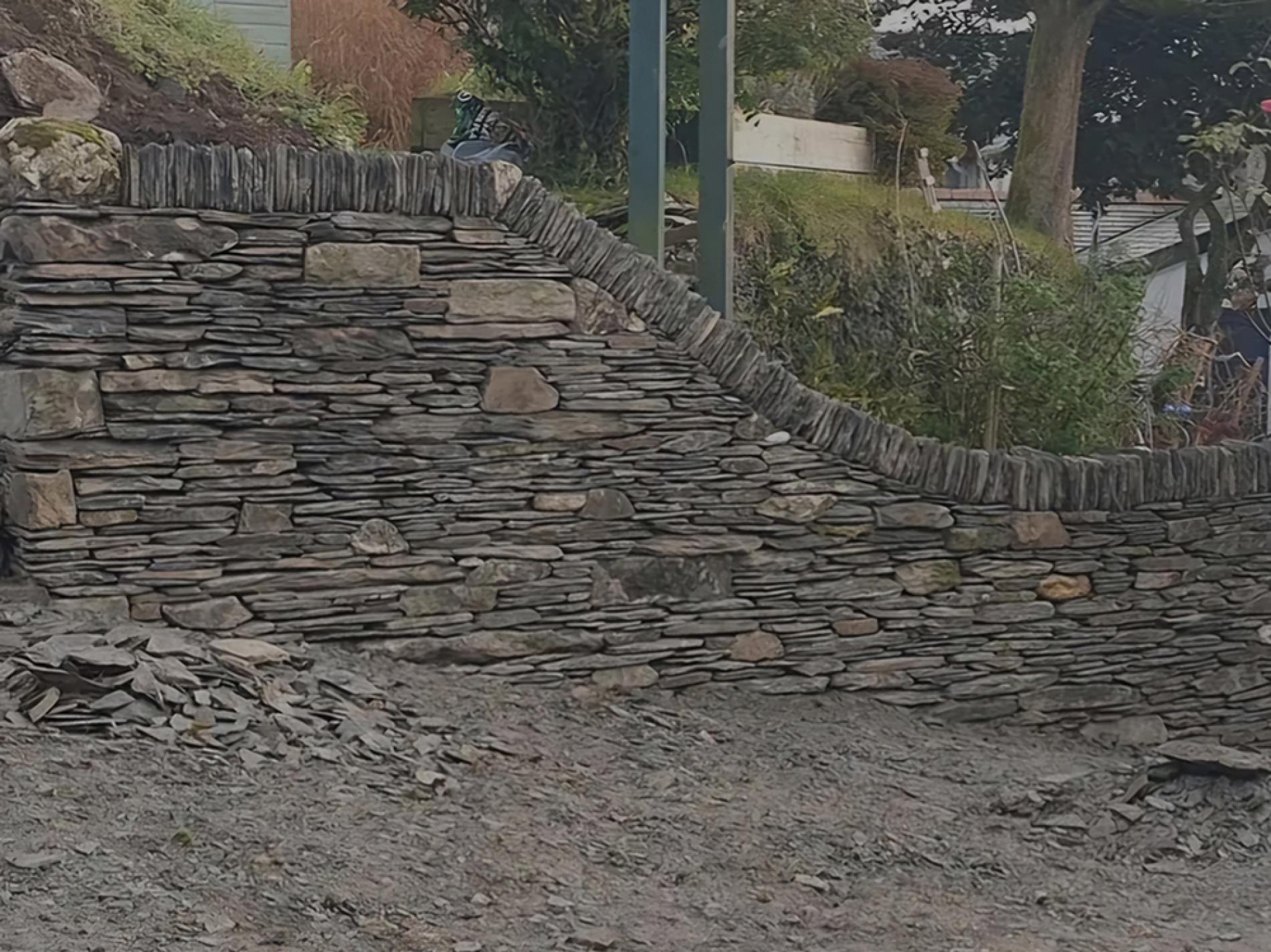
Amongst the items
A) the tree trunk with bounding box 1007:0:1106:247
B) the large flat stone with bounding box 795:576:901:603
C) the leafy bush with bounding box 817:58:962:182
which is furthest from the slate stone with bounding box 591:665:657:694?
the tree trunk with bounding box 1007:0:1106:247

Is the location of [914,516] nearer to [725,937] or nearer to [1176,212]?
[725,937]

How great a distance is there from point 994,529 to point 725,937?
263cm

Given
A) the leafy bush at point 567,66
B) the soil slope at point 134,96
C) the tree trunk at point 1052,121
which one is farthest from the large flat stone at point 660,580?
the tree trunk at point 1052,121

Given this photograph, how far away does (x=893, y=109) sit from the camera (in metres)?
12.1

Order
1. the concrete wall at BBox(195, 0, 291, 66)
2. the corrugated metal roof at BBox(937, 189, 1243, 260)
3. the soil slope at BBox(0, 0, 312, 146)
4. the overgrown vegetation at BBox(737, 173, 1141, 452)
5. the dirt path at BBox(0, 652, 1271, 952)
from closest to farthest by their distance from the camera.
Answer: the dirt path at BBox(0, 652, 1271, 952)
the soil slope at BBox(0, 0, 312, 146)
the overgrown vegetation at BBox(737, 173, 1141, 452)
the concrete wall at BBox(195, 0, 291, 66)
the corrugated metal roof at BBox(937, 189, 1243, 260)

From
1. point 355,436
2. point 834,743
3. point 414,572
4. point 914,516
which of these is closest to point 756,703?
point 834,743

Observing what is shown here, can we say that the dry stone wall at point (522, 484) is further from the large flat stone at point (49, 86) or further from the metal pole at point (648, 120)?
the large flat stone at point (49, 86)

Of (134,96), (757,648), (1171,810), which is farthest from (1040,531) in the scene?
(134,96)

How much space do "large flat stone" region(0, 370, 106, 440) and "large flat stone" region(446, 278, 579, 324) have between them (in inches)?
47.7

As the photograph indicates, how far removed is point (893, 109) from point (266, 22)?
197 inches

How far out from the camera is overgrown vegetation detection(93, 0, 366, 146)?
775cm

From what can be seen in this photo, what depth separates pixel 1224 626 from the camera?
6285 mm

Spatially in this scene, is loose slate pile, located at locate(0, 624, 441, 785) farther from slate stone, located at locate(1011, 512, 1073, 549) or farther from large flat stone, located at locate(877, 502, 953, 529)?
slate stone, located at locate(1011, 512, 1073, 549)

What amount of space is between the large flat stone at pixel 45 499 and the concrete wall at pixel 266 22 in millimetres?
5194
